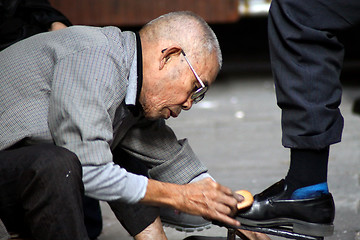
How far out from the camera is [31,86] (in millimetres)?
1930

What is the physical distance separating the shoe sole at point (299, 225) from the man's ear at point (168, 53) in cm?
61

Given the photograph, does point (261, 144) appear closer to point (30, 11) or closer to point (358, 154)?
point (358, 154)

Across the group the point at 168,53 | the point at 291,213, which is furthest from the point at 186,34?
the point at 291,213

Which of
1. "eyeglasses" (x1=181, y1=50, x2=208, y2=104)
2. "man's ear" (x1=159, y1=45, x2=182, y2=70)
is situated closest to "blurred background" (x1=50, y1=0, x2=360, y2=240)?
"eyeglasses" (x1=181, y1=50, x2=208, y2=104)

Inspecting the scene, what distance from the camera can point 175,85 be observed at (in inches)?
78.5

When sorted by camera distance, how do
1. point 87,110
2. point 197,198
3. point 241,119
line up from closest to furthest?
point 87,110, point 197,198, point 241,119

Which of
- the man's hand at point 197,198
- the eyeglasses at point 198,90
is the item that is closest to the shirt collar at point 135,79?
the eyeglasses at point 198,90

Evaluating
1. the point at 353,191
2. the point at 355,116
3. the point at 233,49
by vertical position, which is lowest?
the point at 233,49

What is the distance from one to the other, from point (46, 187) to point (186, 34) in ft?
2.18

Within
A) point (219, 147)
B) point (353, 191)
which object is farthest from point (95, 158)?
point (219, 147)

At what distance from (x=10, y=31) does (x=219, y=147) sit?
5.86ft

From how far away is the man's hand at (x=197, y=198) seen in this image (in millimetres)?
1854

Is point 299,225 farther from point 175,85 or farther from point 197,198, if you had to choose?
point 175,85

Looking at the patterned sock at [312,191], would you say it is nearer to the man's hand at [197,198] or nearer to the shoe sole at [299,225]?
the shoe sole at [299,225]
